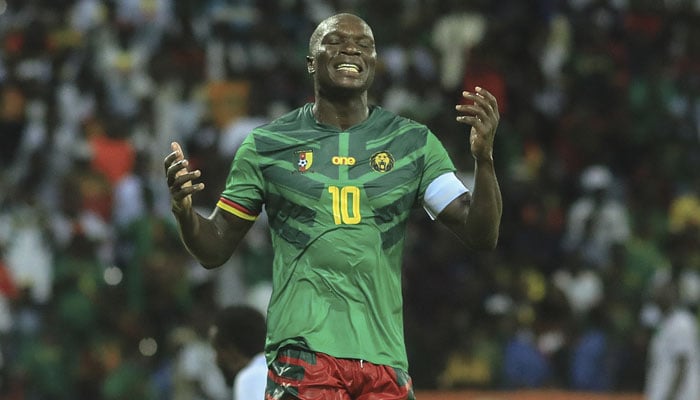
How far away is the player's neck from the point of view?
19.6 ft

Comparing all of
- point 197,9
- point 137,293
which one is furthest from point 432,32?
point 137,293

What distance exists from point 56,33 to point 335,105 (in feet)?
37.1

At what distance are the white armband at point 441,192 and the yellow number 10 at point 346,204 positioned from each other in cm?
30

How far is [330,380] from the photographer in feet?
18.1

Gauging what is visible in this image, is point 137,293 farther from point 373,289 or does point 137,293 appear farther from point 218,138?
point 373,289

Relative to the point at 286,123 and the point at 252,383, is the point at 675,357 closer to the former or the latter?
the point at 252,383

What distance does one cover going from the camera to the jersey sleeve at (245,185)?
5.89 m

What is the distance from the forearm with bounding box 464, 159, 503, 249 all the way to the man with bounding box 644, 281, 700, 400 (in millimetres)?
7433

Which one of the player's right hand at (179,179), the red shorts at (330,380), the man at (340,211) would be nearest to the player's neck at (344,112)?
the man at (340,211)

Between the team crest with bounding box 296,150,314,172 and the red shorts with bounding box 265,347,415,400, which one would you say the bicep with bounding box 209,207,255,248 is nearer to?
the team crest with bounding box 296,150,314,172

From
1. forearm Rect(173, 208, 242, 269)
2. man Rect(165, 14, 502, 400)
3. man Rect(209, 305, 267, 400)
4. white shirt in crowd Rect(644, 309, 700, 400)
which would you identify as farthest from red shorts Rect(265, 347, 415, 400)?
white shirt in crowd Rect(644, 309, 700, 400)

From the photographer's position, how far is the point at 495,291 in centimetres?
1473

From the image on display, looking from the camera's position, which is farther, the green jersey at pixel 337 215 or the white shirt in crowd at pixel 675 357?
the white shirt in crowd at pixel 675 357

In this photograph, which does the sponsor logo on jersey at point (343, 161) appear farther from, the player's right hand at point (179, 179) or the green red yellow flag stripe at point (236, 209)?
the player's right hand at point (179, 179)
